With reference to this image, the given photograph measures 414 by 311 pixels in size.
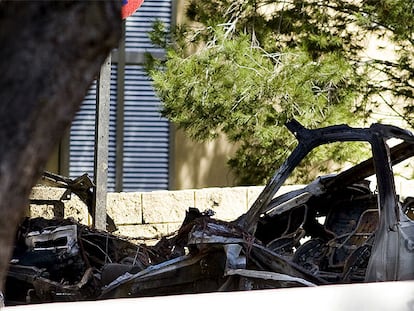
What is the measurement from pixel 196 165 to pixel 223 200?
15.1 ft

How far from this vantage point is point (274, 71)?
1081cm

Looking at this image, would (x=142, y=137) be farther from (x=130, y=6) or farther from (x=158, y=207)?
(x=130, y=6)

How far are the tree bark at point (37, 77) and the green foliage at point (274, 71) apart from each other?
879 cm

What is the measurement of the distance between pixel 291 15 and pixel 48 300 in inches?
253

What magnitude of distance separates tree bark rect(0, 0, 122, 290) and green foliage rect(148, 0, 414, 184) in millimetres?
8795

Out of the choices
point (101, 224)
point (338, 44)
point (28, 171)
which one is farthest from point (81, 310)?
point (338, 44)

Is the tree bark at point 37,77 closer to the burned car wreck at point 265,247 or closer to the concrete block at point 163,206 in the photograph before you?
the burned car wreck at point 265,247

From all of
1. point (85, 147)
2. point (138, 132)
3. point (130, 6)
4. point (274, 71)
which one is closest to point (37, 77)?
point (130, 6)

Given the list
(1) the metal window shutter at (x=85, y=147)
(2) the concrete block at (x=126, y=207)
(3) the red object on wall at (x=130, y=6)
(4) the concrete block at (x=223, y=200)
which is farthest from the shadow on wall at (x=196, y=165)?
(3) the red object on wall at (x=130, y=6)

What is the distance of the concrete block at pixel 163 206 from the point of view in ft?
35.3

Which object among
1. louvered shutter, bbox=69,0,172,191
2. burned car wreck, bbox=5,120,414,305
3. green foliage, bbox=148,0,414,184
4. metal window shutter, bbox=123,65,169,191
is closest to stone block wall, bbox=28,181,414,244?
Result: green foliage, bbox=148,0,414,184

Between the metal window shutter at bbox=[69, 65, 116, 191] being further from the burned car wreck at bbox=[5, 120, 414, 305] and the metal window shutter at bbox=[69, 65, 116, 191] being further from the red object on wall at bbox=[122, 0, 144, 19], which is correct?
the burned car wreck at bbox=[5, 120, 414, 305]

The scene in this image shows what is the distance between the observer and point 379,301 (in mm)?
4836

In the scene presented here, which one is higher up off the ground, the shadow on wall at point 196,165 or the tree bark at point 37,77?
the shadow on wall at point 196,165
